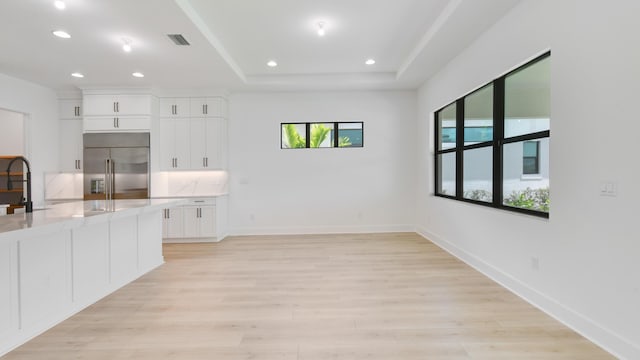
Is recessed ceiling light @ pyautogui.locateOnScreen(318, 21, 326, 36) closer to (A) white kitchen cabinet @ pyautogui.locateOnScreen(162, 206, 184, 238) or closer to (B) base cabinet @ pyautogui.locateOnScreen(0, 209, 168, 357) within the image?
(B) base cabinet @ pyautogui.locateOnScreen(0, 209, 168, 357)

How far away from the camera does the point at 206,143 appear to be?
6008 mm

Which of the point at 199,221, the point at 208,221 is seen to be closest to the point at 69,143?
the point at 199,221

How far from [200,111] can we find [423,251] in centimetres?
475

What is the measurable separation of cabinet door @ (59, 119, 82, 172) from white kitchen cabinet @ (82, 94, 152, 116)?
579mm

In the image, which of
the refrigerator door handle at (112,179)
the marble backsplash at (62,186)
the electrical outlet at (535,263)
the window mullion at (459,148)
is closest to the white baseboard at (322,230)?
the window mullion at (459,148)

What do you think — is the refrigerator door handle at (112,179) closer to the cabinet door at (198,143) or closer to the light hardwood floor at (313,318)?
the cabinet door at (198,143)

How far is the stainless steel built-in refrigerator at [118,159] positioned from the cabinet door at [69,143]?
19.3 inches

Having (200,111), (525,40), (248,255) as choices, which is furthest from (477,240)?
(200,111)

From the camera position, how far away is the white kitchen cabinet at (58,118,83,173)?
5984 mm

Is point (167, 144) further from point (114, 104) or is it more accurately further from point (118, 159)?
point (114, 104)

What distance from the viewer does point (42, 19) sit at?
3.26 m

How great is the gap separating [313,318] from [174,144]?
15.4ft

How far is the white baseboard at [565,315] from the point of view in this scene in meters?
2.09

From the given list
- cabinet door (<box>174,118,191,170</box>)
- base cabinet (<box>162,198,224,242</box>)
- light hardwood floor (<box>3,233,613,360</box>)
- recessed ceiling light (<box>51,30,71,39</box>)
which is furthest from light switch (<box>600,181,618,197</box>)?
cabinet door (<box>174,118,191,170</box>)
